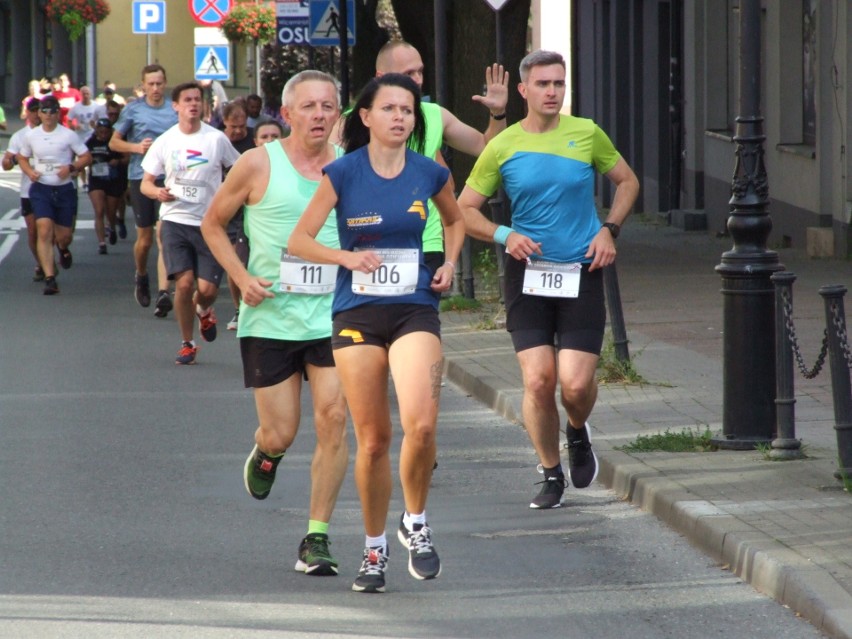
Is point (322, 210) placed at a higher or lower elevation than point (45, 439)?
higher

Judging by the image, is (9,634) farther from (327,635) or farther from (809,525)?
(809,525)

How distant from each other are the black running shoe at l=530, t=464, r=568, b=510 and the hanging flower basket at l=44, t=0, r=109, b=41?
47.1 metres

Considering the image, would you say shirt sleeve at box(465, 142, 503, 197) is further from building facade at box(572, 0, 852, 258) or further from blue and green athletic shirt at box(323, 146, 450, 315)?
building facade at box(572, 0, 852, 258)

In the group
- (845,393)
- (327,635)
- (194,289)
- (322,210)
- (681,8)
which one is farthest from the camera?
(681,8)

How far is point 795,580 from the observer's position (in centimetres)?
625

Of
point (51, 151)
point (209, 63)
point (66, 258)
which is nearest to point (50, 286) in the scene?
point (51, 151)

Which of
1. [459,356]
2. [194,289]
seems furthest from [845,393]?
[194,289]

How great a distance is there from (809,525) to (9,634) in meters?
3.05

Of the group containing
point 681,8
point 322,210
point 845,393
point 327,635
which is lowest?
point 327,635

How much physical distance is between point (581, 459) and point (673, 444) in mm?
776

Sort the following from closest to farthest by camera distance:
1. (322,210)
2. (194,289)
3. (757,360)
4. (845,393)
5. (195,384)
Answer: (322,210) → (845,393) → (757,360) → (195,384) → (194,289)

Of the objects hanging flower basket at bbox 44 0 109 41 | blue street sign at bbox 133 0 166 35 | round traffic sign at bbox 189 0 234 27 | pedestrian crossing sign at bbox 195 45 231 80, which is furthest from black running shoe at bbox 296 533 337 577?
hanging flower basket at bbox 44 0 109 41

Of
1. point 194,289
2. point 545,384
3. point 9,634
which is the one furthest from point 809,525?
point 194,289

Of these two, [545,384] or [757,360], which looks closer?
[545,384]
